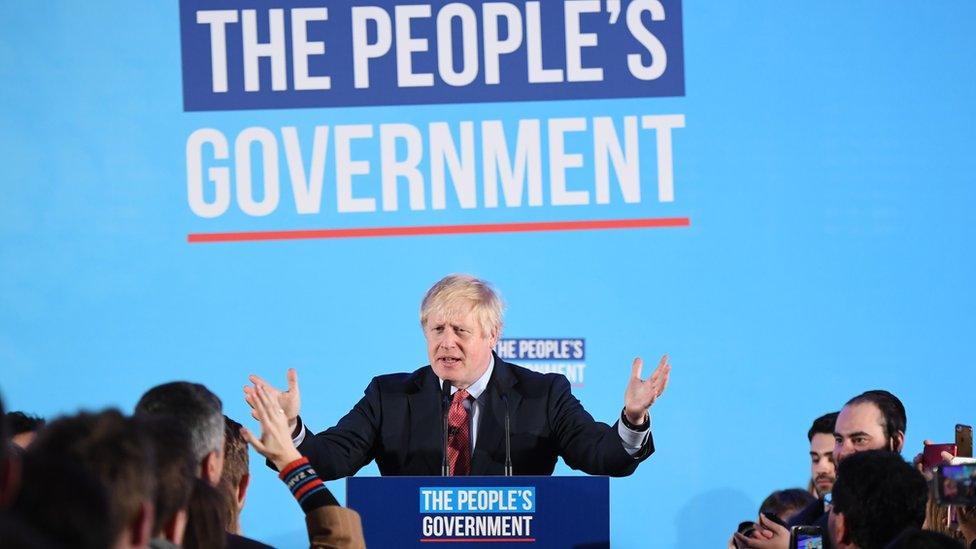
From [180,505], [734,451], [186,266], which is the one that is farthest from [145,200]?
[180,505]

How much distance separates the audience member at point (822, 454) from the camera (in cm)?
470

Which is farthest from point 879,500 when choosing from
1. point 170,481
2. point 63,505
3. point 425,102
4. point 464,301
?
point 425,102

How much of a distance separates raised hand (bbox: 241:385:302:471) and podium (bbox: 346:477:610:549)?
10.6 inches

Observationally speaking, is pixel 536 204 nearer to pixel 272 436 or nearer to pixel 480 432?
pixel 480 432

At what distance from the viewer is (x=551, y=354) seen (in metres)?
5.33

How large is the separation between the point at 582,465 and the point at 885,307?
2.18 metres

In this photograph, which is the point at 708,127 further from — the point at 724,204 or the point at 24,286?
A: the point at 24,286

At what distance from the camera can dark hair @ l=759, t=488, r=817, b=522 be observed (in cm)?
453

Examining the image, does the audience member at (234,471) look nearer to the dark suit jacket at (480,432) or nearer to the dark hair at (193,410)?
the dark hair at (193,410)

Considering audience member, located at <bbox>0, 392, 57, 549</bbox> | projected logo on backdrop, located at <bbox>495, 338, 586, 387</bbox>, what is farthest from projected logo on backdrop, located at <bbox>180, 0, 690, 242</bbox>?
audience member, located at <bbox>0, 392, 57, 549</bbox>

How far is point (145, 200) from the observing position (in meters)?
5.49

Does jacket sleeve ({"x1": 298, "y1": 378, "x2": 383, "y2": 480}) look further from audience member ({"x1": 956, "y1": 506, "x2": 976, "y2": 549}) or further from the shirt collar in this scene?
audience member ({"x1": 956, "y1": 506, "x2": 976, "y2": 549})

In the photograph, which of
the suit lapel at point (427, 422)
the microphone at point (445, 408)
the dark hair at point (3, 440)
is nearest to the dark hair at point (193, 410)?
the microphone at point (445, 408)

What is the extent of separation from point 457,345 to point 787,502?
150 centimetres
